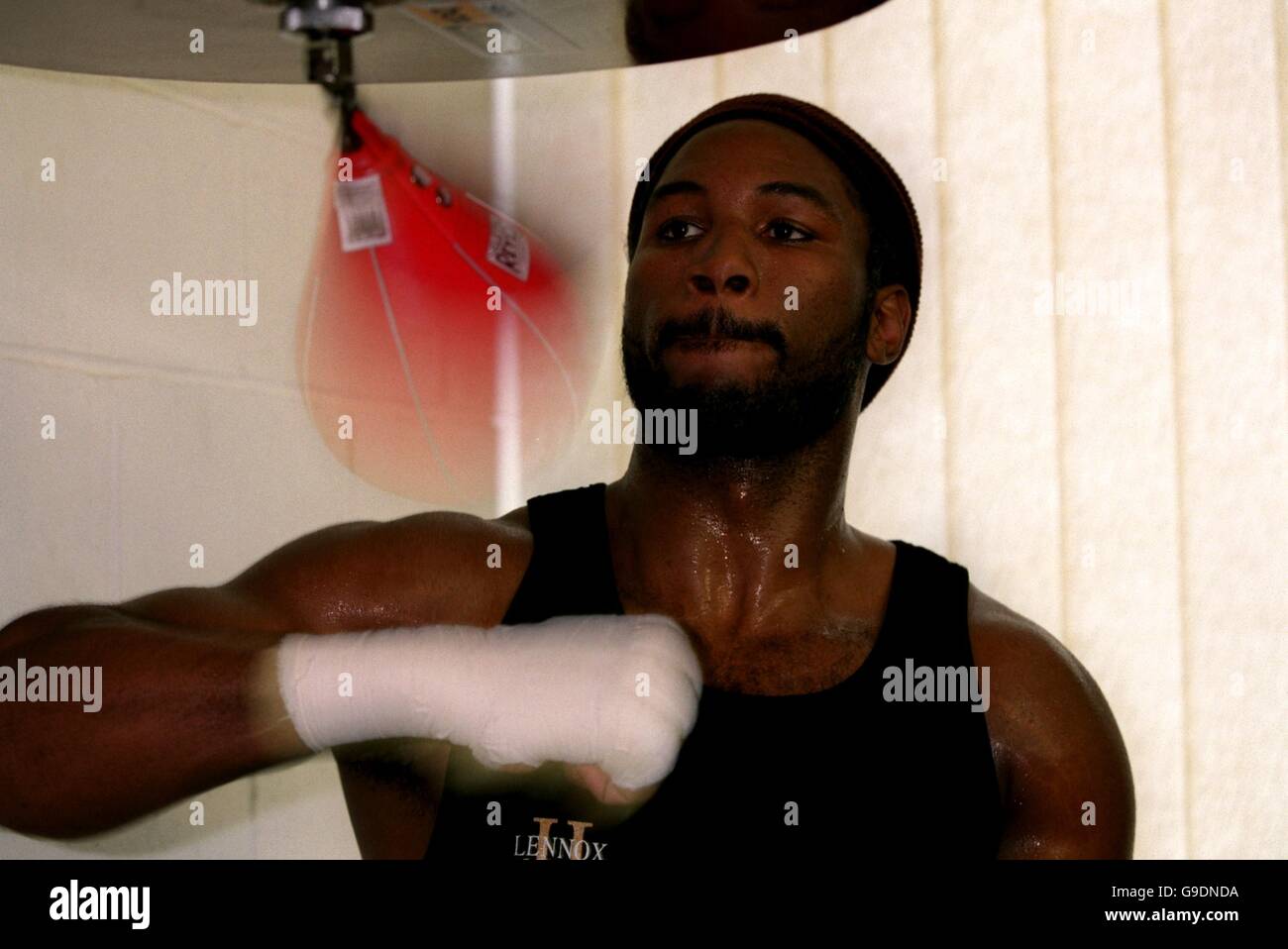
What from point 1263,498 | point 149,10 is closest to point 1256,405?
point 1263,498

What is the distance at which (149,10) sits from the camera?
0.92 meters

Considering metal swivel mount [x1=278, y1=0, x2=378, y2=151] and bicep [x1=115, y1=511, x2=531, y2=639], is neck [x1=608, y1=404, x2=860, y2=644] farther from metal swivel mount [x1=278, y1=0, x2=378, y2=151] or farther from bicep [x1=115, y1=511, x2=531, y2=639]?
metal swivel mount [x1=278, y1=0, x2=378, y2=151]

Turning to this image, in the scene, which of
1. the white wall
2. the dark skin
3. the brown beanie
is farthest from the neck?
the white wall

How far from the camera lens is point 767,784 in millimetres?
1010

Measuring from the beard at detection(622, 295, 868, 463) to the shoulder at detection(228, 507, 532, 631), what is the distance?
18cm

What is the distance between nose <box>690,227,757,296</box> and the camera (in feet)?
3.68

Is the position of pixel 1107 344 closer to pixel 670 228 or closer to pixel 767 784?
pixel 670 228

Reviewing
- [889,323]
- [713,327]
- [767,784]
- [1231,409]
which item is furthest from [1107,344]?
[767,784]

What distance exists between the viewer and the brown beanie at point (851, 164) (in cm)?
125

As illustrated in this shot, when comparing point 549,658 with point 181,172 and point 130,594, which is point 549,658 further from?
point 181,172

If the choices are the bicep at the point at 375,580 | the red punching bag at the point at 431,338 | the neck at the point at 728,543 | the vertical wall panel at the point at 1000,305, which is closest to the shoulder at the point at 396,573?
the bicep at the point at 375,580

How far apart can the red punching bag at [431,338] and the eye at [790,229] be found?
456 millimetres

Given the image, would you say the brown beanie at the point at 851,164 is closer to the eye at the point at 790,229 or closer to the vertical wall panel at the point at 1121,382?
the eye at the point at 790,229

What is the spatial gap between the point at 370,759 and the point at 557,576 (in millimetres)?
232
